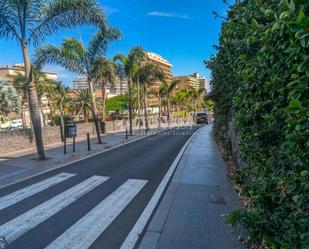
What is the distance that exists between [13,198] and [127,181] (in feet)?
10.2

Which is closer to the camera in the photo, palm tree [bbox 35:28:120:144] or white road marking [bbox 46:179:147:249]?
white road marking [bbox 46:179:147:249]

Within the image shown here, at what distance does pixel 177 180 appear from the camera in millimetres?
7836

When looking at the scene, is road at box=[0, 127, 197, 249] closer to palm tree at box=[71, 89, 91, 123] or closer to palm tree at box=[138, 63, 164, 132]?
palm tree at box=[138, 63, 164, 132]

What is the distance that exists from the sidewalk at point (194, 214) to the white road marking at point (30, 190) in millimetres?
3501

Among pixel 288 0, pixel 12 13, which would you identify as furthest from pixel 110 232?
pixel 12 13

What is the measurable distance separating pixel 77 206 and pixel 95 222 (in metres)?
1.06

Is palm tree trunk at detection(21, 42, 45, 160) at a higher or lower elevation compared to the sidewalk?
higher

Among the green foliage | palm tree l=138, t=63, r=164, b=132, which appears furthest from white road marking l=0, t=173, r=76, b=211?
the green foliage

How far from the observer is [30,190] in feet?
23.0

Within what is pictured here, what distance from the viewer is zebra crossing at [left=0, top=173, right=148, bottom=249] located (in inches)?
169

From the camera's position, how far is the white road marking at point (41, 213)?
4.51 meters

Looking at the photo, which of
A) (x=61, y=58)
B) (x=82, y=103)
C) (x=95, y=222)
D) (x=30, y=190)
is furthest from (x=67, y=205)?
(x=82, y=103)

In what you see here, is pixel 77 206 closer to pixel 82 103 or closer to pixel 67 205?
pixel 67 205

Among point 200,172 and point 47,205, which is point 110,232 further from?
point 200,172
